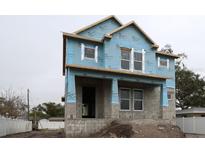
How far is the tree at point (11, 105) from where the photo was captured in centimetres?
3016

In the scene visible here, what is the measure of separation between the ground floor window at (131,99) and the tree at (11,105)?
54.4 ft

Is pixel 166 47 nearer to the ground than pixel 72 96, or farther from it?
farther from it

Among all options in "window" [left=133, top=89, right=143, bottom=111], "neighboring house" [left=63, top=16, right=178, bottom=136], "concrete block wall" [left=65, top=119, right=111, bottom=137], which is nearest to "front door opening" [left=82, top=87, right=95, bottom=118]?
"neighboring house" [left=63, top=16, right=178, bottom=136]

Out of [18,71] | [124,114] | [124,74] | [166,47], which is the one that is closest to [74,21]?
[124,74]

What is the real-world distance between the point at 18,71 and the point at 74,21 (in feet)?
34.5

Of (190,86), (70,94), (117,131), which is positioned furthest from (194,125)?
(190,86)

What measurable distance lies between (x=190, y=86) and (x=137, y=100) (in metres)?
21.5

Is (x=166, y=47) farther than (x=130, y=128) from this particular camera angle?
Yes

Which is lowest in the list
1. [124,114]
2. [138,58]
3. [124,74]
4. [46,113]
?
[46,113]

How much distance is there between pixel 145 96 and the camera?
1869 centimetres

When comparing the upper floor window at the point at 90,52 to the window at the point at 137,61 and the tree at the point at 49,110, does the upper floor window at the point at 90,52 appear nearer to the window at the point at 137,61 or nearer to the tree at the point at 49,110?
the window at the point at 137,61

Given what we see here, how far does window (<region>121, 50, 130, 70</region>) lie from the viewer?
17689 mm

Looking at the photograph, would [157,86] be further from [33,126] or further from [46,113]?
[46,113]

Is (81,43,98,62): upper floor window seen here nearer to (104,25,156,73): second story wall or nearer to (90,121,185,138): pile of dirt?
(104,25,156,73): second story wall
